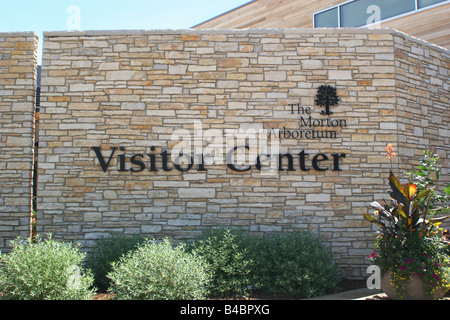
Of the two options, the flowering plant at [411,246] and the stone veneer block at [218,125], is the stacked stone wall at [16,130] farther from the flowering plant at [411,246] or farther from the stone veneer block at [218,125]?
the flowering plant at [411,246]

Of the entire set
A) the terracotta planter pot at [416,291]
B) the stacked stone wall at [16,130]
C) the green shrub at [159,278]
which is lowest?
the terracotta planter pot at [416,291]

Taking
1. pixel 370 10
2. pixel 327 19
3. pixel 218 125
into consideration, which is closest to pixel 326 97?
pixel 218 125

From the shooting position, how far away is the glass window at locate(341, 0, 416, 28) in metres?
11.6

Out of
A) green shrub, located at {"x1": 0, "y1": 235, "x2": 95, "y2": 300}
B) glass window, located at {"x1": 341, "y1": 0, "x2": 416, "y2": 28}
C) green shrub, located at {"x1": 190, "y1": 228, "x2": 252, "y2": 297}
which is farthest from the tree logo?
green shrub, located at {"x1": 0, "y1": 235, "x2": 95, "y2": 300}

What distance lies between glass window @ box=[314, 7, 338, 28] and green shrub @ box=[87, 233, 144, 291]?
30.7ft

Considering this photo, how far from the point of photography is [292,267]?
6504 millimetres

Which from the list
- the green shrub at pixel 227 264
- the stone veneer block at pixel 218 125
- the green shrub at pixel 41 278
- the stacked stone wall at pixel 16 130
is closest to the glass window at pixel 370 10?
the stone veneer block at pixel 218 125

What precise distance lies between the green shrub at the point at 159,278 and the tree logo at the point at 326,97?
14.1 ft

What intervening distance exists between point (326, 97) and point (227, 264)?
3947mm

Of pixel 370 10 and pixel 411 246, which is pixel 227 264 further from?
pixel 370 10

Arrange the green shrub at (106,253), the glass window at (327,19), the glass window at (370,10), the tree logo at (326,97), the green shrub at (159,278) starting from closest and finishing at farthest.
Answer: the green shrub at (159,278) → the green shrub at (106,253) → the tree logo at (326,97) → the glass window at (370,10) → the glass window at (327,19)

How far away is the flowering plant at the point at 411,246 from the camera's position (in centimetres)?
593

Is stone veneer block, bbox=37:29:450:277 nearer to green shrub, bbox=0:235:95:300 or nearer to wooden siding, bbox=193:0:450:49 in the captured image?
green shrub, bbox=0:235:95:300
